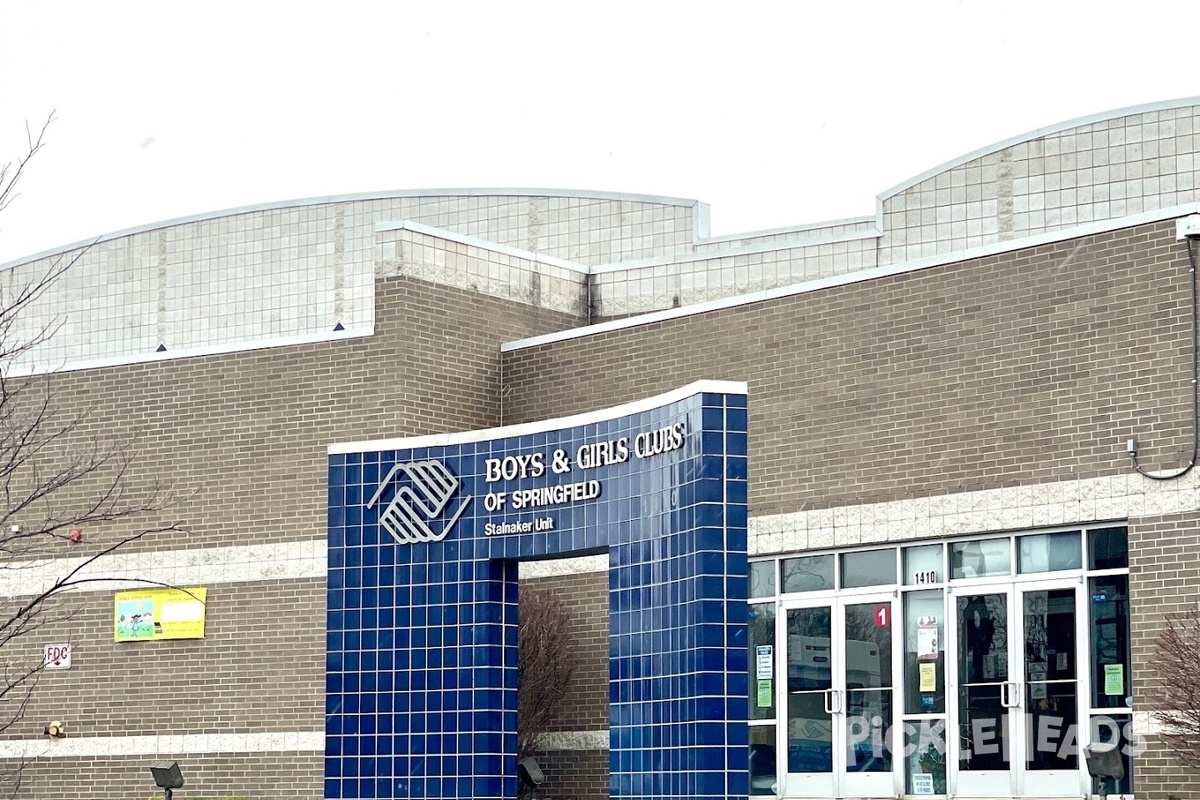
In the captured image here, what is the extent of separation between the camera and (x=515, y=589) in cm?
1981

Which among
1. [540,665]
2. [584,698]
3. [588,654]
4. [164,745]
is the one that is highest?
[588,654]

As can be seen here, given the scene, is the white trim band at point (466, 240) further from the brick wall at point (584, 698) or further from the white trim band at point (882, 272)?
the brick wall at point (584, 698)

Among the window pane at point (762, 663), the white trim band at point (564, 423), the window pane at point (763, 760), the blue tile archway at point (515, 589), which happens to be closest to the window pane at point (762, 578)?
the window pane at point (762, 663)

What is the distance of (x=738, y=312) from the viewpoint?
2492 cm

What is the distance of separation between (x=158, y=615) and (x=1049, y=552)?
1344 centimetres

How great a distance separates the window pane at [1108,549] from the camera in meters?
20.9

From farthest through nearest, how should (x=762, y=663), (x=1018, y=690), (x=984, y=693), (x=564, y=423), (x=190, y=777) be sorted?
(x=190, y=777) < (x=762, y=663) < (x=984, y=693) < (x=1018, y=690) < (x=564, y=423)

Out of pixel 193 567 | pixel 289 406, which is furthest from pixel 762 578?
pixel 193 567

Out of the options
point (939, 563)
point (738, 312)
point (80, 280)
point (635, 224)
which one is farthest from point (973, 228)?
point (80, 280)

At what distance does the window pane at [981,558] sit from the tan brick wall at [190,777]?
951 cm

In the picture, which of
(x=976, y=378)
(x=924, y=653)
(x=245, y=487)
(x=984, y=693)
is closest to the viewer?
(x=984, y=693)

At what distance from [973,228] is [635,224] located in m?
6.94

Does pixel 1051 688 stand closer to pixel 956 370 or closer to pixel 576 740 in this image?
pixel 956 370

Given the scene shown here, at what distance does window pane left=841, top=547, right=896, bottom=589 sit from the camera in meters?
23.1
